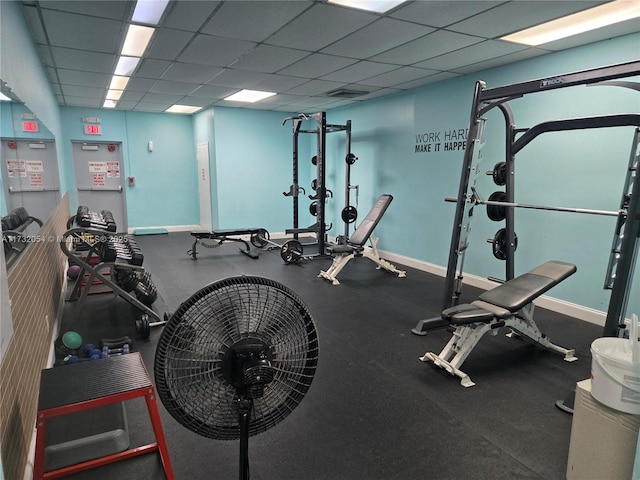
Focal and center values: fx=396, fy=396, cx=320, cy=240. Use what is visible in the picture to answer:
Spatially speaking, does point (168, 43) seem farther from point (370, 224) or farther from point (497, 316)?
point (497, 316)

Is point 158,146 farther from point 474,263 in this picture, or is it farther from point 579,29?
point 579,29

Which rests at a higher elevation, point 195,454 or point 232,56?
point 232,56

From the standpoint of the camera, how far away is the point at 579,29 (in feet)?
10.5

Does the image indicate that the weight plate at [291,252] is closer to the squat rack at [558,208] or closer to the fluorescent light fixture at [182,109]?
the squat rack at [558,208]

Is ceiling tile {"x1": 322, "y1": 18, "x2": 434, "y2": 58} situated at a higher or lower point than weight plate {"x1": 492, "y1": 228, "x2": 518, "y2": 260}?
higher

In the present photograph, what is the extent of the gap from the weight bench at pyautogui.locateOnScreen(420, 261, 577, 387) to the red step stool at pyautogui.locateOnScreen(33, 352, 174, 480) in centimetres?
184

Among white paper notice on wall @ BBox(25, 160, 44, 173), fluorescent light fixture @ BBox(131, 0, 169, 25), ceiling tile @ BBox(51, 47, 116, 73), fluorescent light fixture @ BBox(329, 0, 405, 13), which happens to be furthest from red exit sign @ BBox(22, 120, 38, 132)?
fluorescent light fixture @ BBox(329, 0, 405, 13)

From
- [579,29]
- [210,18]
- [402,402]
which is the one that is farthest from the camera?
[579,29]

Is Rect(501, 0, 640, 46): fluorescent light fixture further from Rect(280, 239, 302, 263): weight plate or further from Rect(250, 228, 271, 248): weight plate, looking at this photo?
Rect(250, 228, 271, 248): weight plate

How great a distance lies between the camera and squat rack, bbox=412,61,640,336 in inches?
83.4

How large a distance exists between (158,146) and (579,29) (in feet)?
24.1

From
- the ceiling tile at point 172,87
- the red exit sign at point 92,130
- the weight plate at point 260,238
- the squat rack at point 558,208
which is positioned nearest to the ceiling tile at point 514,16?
the squat rack at point 558,208

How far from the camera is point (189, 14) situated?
2.84 m

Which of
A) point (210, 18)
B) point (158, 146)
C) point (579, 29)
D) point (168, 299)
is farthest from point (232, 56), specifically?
point (158, 146)
